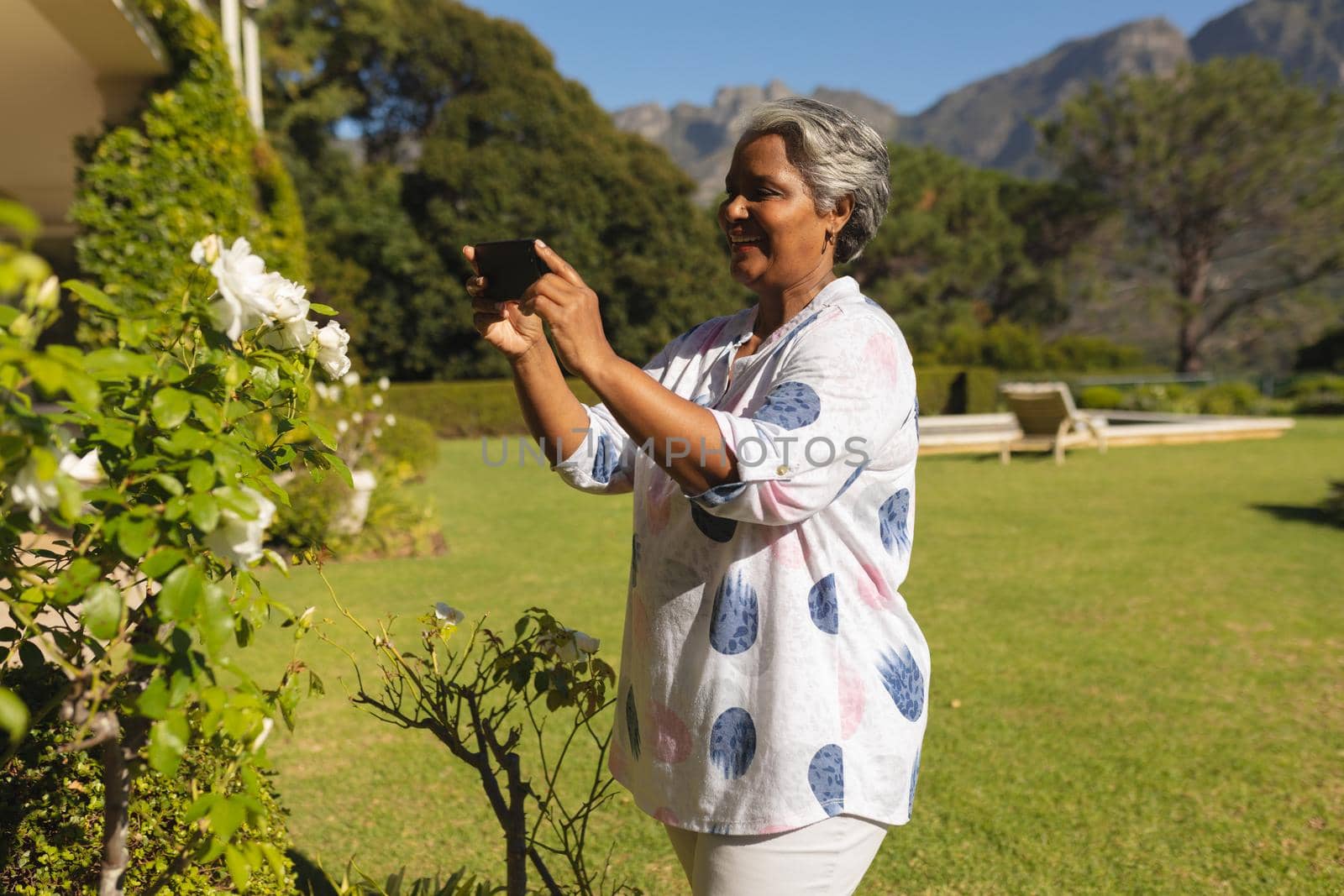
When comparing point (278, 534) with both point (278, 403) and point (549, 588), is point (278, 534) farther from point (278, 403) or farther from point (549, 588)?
point (278, 403)

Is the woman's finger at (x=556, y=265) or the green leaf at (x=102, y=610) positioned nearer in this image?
the green leaf at (x=102, y=610)

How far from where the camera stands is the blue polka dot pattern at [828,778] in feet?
4.64

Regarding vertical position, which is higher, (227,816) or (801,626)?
(801,626)

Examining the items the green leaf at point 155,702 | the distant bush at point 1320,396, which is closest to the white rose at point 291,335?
the green leaf at point 155,702

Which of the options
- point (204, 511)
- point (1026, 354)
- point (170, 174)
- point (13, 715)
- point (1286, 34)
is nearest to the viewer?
point (13, 715)

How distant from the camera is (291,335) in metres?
1.32

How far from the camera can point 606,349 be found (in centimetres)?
121

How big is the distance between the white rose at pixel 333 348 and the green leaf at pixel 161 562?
16.7 inches

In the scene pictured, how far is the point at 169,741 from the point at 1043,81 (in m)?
203

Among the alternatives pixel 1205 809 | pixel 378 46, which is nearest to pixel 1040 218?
pixel 378 46

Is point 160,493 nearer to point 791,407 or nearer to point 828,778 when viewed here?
point 791,407

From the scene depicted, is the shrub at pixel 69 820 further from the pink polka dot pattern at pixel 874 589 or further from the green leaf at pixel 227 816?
the pink polka dot pattern at pixel 874 589

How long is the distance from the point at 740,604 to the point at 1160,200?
4062 cm

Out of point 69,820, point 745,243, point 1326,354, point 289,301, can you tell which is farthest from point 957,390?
point 289,301
